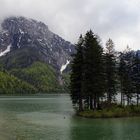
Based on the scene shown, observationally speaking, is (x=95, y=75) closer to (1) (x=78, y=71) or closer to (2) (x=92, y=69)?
(2) (x=92, y=69)

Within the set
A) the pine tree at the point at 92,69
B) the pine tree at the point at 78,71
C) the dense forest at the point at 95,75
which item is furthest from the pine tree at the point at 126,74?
the pine tree at the point at 78,71

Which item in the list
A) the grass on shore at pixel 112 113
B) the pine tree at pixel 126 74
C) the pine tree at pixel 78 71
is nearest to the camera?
the grass on shore at pixel 112 113

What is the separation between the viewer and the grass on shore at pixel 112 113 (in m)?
77.2

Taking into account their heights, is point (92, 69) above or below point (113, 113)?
above

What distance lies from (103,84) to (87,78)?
13.9ft

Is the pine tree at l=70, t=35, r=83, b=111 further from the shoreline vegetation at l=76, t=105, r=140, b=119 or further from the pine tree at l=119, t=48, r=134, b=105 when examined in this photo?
the pine tree at l=119, t=48, r=134, b=105

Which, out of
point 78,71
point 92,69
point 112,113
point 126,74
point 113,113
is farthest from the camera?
point 126,74

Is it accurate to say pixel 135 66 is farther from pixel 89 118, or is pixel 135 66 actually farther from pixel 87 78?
pixel 89 118

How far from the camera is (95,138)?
4762 cm

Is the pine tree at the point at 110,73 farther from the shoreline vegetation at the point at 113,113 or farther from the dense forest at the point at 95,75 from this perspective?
the shoreline vegetation at the point at 113,113

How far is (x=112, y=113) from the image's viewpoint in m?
77.9

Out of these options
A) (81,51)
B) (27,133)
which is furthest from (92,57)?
(27,133)

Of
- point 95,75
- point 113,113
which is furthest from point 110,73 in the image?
point 113,113

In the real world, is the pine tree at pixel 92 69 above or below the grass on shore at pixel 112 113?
above
